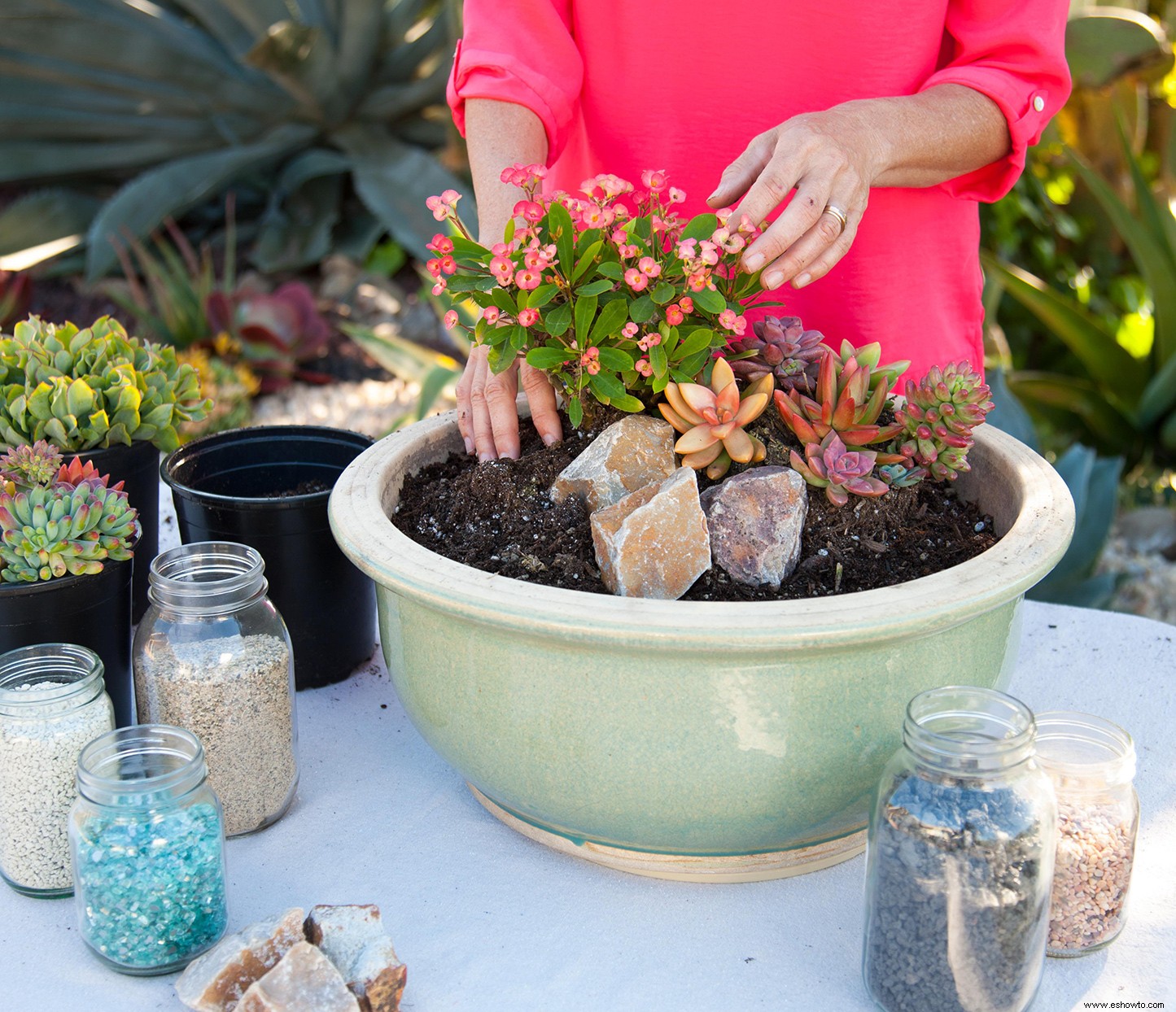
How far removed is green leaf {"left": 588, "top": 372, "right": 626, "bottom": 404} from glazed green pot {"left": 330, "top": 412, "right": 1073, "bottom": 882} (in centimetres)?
23

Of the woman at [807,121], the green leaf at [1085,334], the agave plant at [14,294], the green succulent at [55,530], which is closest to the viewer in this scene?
the green succulent at [55,530]

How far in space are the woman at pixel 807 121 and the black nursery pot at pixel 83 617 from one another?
0.38 metres

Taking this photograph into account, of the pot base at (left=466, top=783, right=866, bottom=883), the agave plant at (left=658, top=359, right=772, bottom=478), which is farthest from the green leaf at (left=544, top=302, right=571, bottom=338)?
the pot base at (left=466, top=783, right=866, bottom=883)

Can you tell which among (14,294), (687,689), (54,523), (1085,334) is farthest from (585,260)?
(14,294)

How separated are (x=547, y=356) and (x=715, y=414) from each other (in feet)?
0.53

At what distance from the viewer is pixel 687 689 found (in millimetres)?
817

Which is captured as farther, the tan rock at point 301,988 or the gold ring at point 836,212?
the gold ring at point 836,212

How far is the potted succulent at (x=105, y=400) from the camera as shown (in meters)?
1.21

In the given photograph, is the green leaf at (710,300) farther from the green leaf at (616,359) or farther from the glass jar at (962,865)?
the glass jar at (962,865)

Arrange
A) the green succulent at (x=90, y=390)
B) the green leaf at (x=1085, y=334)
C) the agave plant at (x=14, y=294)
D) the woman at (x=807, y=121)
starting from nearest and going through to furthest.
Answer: the woman at (x=807, y=121) < the green succulent at (x=90, y=390) < the green leaf at (x=1085, y=334) < the agave plant at (x=14, y=294)

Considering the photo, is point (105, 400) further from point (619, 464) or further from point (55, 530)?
point (619, 464)

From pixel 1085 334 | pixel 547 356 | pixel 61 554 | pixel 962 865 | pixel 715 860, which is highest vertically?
pixel 547 356

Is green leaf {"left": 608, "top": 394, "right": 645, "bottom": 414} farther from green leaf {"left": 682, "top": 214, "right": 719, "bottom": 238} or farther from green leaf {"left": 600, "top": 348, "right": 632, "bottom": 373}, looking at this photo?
green leaf {"left": 682, "top": 214, "right": 719, "bottom": 238}

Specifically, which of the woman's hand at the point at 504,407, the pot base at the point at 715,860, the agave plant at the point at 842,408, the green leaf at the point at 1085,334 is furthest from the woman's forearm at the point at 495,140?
the green leaf at the point at 1085,334
